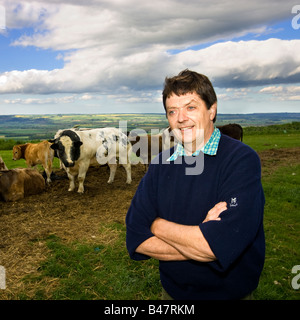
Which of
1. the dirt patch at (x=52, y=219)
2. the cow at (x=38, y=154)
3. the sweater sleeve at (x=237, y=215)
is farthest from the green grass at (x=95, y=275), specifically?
the cow at (x=38, y=154)

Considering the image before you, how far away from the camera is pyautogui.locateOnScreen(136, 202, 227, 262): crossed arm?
1.91 meters

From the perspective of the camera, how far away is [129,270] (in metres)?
4.77

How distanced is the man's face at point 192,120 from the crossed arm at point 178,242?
0.56m

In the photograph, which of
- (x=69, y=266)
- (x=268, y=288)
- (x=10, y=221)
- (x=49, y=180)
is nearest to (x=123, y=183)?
(x=49, y=180)

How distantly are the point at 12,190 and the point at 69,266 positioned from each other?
495 centimetres

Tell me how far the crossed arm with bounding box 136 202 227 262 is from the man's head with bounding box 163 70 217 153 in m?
0.58

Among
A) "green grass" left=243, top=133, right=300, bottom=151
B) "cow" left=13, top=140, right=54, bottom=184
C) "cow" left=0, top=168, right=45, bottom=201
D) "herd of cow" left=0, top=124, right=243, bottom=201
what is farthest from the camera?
"green grass" left=243, top=133, right=300, bottom=151

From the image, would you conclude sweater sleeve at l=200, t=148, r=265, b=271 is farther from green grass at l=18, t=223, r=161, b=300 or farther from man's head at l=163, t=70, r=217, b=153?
green grass at l=18, t=223, r=161, b=300

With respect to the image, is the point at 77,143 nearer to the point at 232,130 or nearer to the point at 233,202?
the point at 233,202

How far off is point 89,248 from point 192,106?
4.25 meters

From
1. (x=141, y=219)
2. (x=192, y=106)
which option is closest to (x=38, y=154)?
(x=141, y=219)

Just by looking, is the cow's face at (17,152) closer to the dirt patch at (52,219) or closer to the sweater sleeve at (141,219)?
the dirt patch at (52,219)

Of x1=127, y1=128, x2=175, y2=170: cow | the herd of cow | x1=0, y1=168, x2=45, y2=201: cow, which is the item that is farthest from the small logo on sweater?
x1=127, y1=128, x2=175, y2=170: cow
